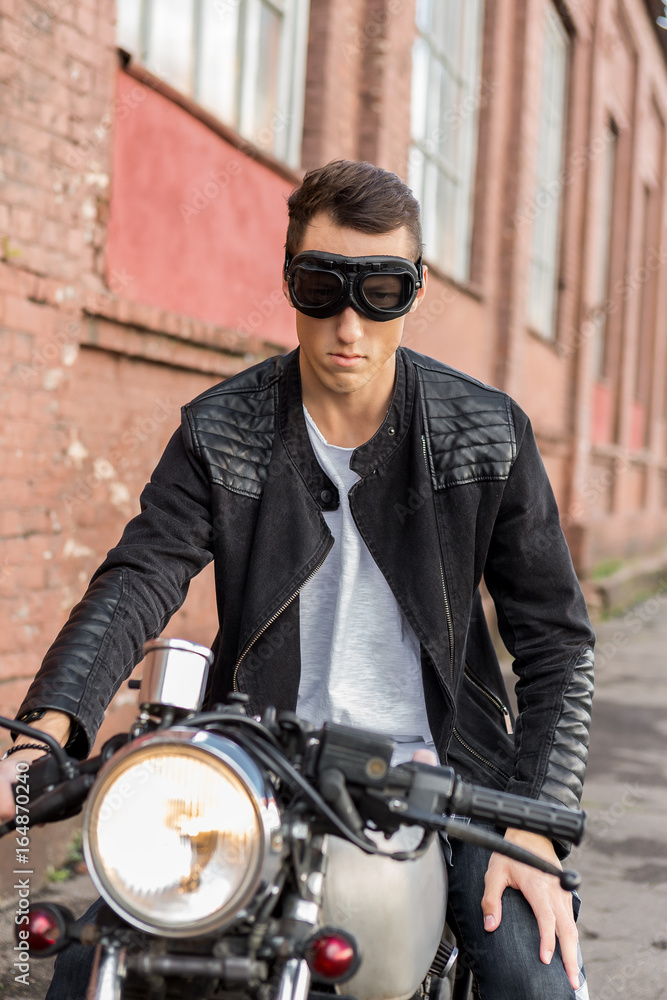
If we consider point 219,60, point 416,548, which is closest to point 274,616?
point 416,548

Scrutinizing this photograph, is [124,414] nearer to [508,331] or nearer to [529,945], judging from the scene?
[529,945]

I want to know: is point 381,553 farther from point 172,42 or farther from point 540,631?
point 172,42

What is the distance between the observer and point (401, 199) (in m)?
1.94

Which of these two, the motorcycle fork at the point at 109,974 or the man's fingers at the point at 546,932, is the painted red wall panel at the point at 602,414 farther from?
the motorcycle fork at the point at 109,974

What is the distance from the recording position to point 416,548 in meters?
2.02

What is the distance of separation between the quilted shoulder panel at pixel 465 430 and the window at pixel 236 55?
9.80 ft

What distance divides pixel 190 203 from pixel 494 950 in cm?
410

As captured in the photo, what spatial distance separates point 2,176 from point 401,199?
225 centimetres

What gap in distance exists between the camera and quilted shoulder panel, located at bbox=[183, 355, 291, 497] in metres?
2.09

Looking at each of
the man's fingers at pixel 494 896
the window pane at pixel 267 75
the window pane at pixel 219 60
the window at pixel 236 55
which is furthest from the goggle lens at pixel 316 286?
the window pane at pixel 267 75

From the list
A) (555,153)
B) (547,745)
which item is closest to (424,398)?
(547,745)

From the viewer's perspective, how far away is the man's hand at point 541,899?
173 centimetres

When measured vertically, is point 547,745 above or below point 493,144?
below

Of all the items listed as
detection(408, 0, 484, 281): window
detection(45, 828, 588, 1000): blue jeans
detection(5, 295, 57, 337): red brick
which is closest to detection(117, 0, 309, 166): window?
detection(5, 295, 57, 337): red brick
